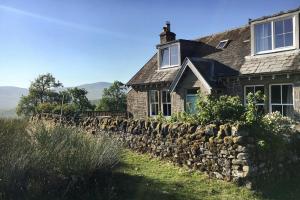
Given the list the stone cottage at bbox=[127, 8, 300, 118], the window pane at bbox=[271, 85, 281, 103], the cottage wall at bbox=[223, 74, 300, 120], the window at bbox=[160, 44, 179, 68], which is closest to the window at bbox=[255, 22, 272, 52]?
the stone cottage at bbox=[127, 8, 300, 118]

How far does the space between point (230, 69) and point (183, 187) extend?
37.9ft

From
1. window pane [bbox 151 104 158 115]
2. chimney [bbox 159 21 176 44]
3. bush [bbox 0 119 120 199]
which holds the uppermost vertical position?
chimney [bbox 159 21 176 44]

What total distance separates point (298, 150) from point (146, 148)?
5.11 meters

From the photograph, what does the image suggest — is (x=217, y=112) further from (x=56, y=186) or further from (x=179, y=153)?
(x=56, y=186)

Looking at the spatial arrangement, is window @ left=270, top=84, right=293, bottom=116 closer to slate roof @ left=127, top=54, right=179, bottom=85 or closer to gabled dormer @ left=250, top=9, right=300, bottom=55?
gabled dormer @ left=250, top=9, right=300, bottom=55

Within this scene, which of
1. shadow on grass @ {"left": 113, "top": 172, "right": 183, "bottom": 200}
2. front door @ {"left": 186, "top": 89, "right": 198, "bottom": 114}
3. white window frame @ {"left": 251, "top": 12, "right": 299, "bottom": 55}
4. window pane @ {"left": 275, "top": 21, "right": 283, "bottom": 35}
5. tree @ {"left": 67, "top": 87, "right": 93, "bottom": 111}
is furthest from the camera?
tree @ {"left": 67, "top": 87, "right": 93, "bottom": 111}

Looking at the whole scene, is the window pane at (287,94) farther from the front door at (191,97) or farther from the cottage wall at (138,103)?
the cottage wall at (138,103)

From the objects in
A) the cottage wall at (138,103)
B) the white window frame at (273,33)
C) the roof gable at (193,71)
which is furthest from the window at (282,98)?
the cottage wall at (138,103)

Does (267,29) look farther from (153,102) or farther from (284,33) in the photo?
(153,102)

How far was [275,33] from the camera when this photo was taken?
17.8 m

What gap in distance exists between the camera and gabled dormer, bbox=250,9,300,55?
1700cm

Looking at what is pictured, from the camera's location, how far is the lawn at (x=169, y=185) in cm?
864

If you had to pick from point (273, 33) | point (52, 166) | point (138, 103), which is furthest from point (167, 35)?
point (52, 166)

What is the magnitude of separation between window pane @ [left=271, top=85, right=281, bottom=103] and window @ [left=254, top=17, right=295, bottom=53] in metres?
1.89
